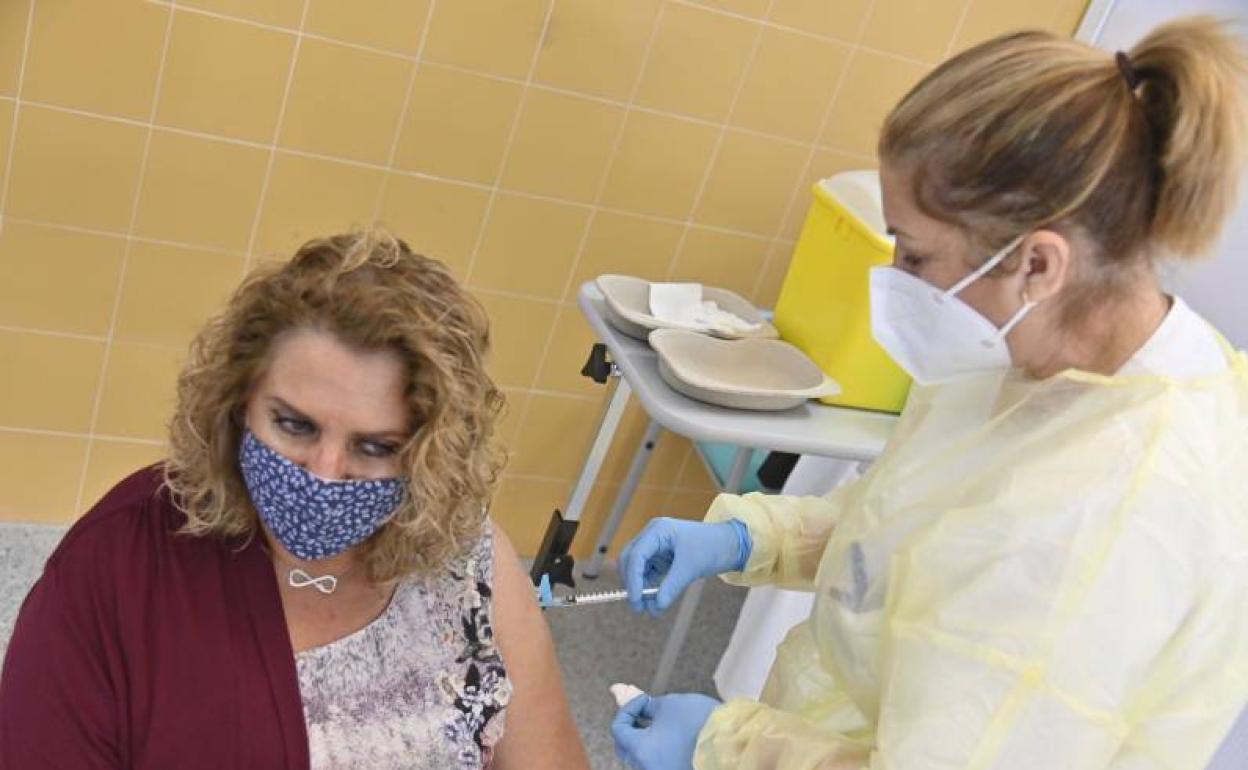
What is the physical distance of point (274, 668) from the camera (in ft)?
4.15

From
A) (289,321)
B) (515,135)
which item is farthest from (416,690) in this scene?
(515,135)

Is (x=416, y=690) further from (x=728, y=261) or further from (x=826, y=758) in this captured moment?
(x=728, y=261)

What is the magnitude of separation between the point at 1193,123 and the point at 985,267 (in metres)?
0.21

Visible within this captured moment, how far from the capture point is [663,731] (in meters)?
1.47

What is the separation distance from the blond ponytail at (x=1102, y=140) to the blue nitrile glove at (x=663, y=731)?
72 centimetres

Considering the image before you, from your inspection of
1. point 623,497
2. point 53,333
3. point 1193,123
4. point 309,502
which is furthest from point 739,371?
point 53,333

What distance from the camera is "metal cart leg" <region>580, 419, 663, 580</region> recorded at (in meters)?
2.74

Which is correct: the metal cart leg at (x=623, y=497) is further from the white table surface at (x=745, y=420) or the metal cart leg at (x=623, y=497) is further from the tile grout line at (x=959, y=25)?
the tile grout line at (x=959, y=25)

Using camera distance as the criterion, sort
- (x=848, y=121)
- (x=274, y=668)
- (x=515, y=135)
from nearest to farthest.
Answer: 1. (x=274, y=668)
2. (x=515, y=135)
3. (x=848, y=121)

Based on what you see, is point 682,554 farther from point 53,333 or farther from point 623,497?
point 53,333

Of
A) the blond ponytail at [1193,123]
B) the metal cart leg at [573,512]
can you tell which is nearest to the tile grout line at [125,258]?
the metal cart leg at [573,512]

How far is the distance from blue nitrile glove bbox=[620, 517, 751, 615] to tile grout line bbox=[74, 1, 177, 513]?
4.12 feet

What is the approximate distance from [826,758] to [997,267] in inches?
20.6

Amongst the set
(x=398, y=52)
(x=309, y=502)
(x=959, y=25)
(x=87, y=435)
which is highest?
(x=959, y=25)
